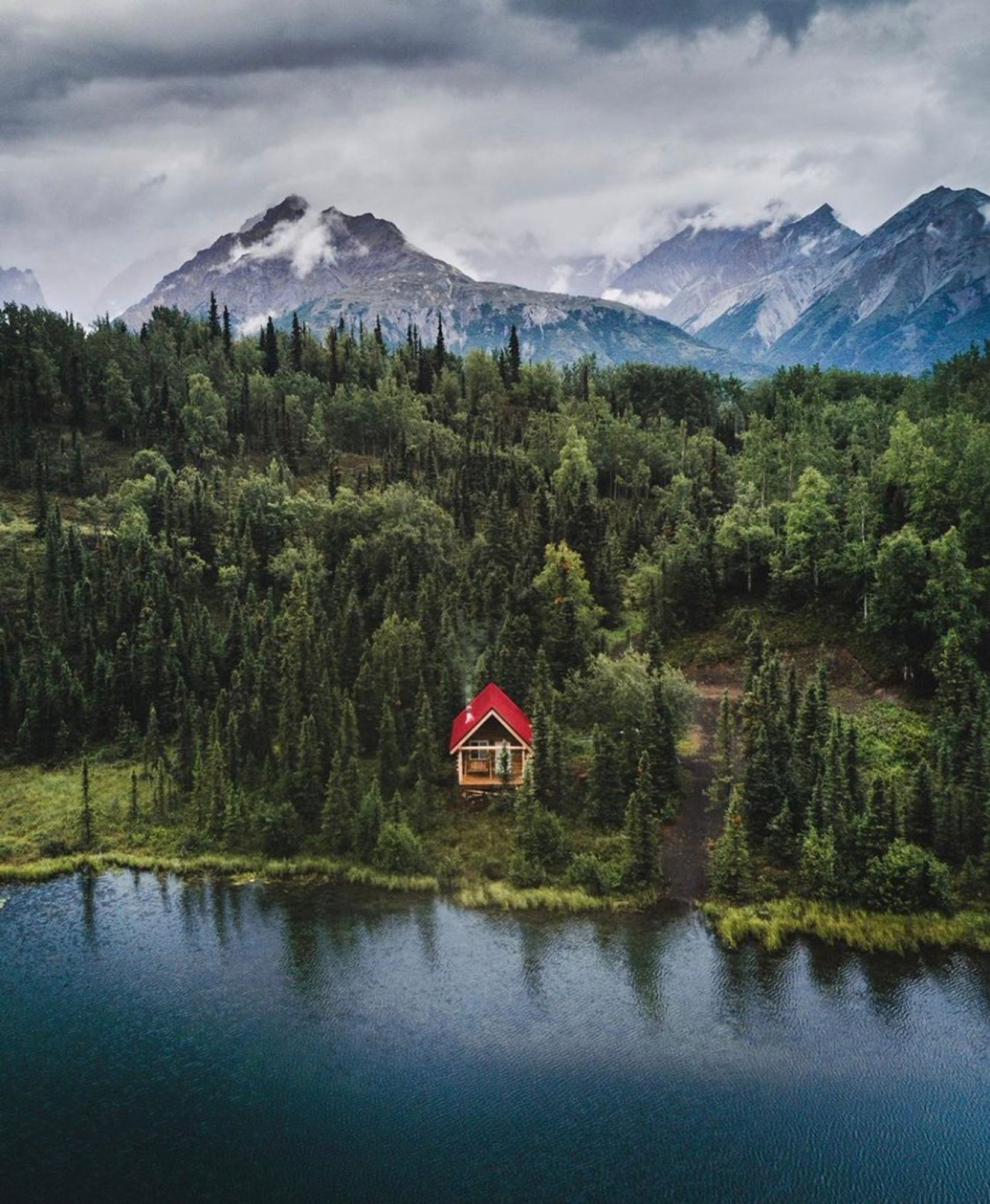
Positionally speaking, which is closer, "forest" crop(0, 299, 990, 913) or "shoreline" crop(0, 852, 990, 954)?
"shoreline" crop(0, 852, 990, 954)

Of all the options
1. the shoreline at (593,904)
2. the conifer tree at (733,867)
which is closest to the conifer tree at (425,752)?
the shoreline at (593,904)

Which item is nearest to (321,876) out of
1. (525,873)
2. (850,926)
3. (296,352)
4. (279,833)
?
(279,833)

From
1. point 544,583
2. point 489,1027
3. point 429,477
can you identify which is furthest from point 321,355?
point 489,1027

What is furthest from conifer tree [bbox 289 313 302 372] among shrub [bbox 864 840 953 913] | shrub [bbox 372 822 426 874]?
shrub [bbox 864 840 953 913]

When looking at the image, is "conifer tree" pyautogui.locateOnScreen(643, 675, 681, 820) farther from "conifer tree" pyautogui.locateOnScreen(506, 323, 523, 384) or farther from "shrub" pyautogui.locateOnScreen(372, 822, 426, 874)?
"conifer tree" pyautogui.locateOnScreen(506, 323, 523, 384)

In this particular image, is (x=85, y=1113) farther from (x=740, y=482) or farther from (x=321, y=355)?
(x=321, y=355)

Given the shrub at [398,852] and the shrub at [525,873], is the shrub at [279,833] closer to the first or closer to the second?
the shrub at [398,852]
